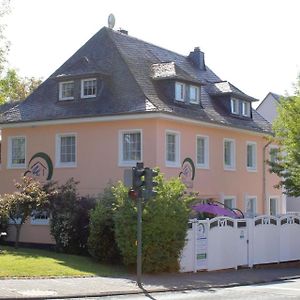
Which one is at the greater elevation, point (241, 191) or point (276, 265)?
point (241, 191)

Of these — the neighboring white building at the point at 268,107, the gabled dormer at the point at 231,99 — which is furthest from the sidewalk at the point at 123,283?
the neighboring white building at the point at 268,107

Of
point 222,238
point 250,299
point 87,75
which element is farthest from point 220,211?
point 250,299

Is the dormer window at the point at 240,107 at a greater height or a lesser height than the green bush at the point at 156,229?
greater

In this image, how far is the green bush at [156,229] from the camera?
69.0 ft

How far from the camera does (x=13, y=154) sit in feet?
105

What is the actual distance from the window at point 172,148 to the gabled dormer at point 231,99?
5.57m

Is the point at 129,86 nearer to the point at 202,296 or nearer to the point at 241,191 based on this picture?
the point at 241,191

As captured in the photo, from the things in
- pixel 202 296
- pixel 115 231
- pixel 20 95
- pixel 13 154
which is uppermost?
pixel 20 95

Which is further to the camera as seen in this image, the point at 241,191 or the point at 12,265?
the point at 241,191

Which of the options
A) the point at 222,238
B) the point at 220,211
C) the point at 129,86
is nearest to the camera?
the point at 222,238

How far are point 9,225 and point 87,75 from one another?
7.57 meters

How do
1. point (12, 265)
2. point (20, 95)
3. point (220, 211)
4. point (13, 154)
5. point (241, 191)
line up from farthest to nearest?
1. point (20, 95)
2. point (241, 191)
3. point (13, 154)
4. point (220, 211)
5. point (12, 265)

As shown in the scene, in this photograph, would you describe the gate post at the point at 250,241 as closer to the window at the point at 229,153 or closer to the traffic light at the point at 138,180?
the traffic light at the point at 138,180

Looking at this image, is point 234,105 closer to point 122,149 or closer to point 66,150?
point 122,149
